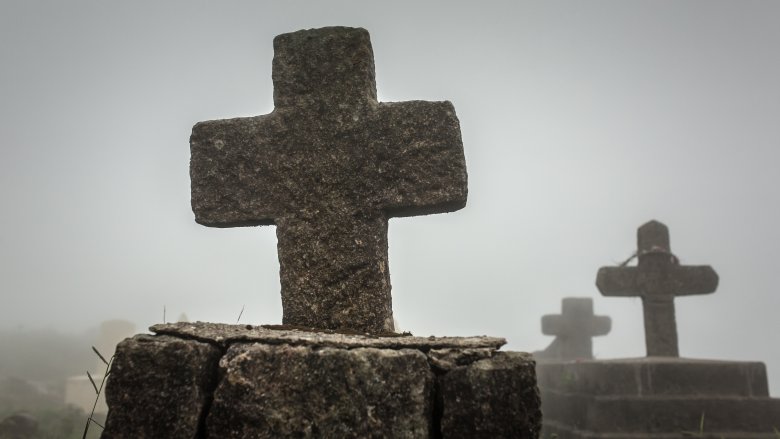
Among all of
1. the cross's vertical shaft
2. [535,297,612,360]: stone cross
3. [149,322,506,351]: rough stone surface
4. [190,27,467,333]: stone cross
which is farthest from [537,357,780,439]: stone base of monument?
[535,297,612,360]: stone cross

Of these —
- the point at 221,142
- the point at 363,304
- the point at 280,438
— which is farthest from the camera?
the point at 221,142

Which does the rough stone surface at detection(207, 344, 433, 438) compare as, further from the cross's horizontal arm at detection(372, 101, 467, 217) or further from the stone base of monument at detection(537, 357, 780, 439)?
the stone base of monument at detection(537, 357, 780, 439)

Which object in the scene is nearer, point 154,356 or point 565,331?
point 154,356

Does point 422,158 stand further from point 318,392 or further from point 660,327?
point 660,327

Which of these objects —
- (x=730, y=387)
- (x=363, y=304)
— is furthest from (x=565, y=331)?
(x=363, y=304)

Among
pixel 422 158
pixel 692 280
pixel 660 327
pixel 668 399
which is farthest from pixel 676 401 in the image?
pixel 422 158

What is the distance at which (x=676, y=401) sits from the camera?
7344 millimetres

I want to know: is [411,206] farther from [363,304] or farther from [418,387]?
[418,387]

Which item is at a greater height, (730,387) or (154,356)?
(154,356)

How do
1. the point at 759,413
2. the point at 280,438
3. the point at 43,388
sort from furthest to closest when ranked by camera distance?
1. the point at 43,388
2. the point at 759,413
3. the point at 280,438

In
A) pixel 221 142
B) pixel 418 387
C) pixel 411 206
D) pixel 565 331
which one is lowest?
pixel 565 331

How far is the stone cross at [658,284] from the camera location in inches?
341

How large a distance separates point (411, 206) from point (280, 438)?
1.21 m

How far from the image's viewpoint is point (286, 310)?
2664 millimetres
